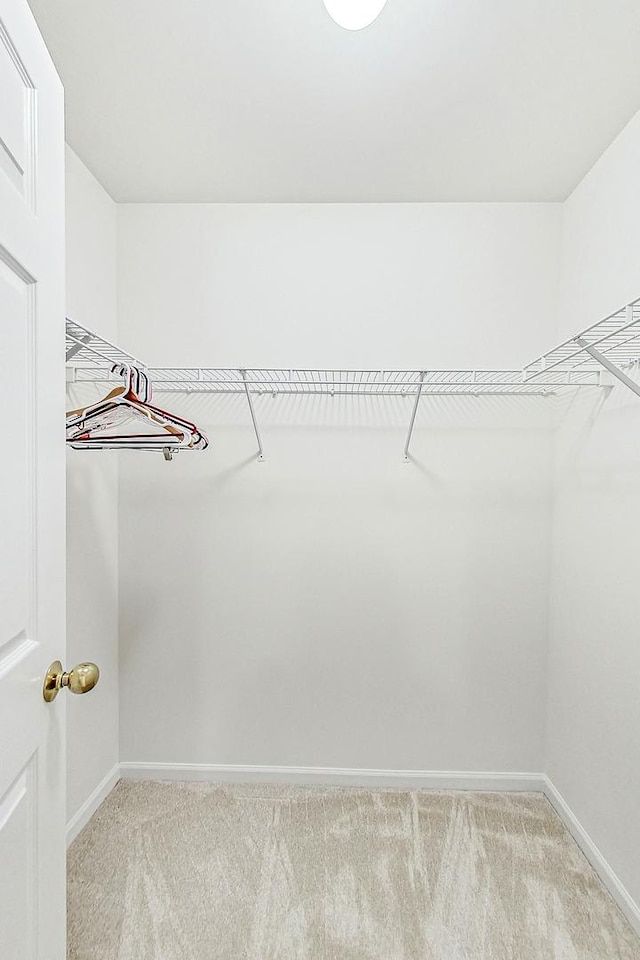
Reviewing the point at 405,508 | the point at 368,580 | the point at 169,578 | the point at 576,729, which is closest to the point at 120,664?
the point at 169,578

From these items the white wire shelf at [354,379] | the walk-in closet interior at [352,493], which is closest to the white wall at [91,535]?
the walk-in closet interior at [352,493]

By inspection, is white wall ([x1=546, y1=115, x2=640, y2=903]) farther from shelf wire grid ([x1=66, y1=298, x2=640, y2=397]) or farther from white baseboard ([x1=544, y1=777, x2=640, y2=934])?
shelf wire grid ([x1=66, y1=298, x2=640, y2=397])

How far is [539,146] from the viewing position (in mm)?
2076

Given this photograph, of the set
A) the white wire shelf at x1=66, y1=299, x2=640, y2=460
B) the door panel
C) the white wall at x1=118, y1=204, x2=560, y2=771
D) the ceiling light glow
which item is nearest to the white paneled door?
the door panel

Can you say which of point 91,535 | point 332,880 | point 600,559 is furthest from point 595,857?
point 91,535

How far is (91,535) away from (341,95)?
66.8 inches

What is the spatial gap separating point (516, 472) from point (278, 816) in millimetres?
1618

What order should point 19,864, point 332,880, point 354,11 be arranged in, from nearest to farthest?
point 19,864, point 354,11, point 332,880

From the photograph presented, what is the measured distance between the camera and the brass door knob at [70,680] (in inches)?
38.5

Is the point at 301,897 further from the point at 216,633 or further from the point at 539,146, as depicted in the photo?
the point at 539,146

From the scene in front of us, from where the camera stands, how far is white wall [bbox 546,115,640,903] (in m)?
1.88

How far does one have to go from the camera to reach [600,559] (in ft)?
6.84

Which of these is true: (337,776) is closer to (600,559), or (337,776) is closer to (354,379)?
(600,559)

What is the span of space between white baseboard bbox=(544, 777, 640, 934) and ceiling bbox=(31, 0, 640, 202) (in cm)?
233
